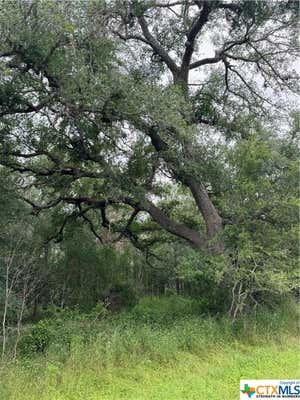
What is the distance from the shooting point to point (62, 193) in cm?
994

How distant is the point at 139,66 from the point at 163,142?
1951mm

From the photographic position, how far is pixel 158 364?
5.15m

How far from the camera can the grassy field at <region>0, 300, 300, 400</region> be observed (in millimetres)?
4191

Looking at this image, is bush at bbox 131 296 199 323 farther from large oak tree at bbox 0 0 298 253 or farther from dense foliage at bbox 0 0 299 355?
large oak tree at bbox 0 0 298 253

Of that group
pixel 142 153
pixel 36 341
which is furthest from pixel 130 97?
pixel 36 341

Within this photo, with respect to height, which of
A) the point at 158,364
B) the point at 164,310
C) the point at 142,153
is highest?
the point at 142,153

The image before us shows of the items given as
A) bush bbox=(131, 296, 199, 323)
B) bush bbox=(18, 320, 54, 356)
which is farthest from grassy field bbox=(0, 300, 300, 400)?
bush bbox=(131, 296, 199, 323)

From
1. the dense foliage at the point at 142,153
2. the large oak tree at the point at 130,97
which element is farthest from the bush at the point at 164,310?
the large oak tree at the point at 130,97

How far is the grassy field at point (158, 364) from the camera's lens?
419cm

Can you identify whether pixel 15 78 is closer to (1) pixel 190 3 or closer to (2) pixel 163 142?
(2) pixel 163 142

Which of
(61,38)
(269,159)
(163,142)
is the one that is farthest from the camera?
(163,142)

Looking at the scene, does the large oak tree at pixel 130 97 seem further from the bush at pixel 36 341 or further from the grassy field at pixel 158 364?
the bush at pixel 36 341

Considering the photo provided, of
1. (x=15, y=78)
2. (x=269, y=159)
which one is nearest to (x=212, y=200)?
(x=269, y=159)

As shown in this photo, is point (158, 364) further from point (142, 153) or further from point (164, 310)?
point (142, 153)
